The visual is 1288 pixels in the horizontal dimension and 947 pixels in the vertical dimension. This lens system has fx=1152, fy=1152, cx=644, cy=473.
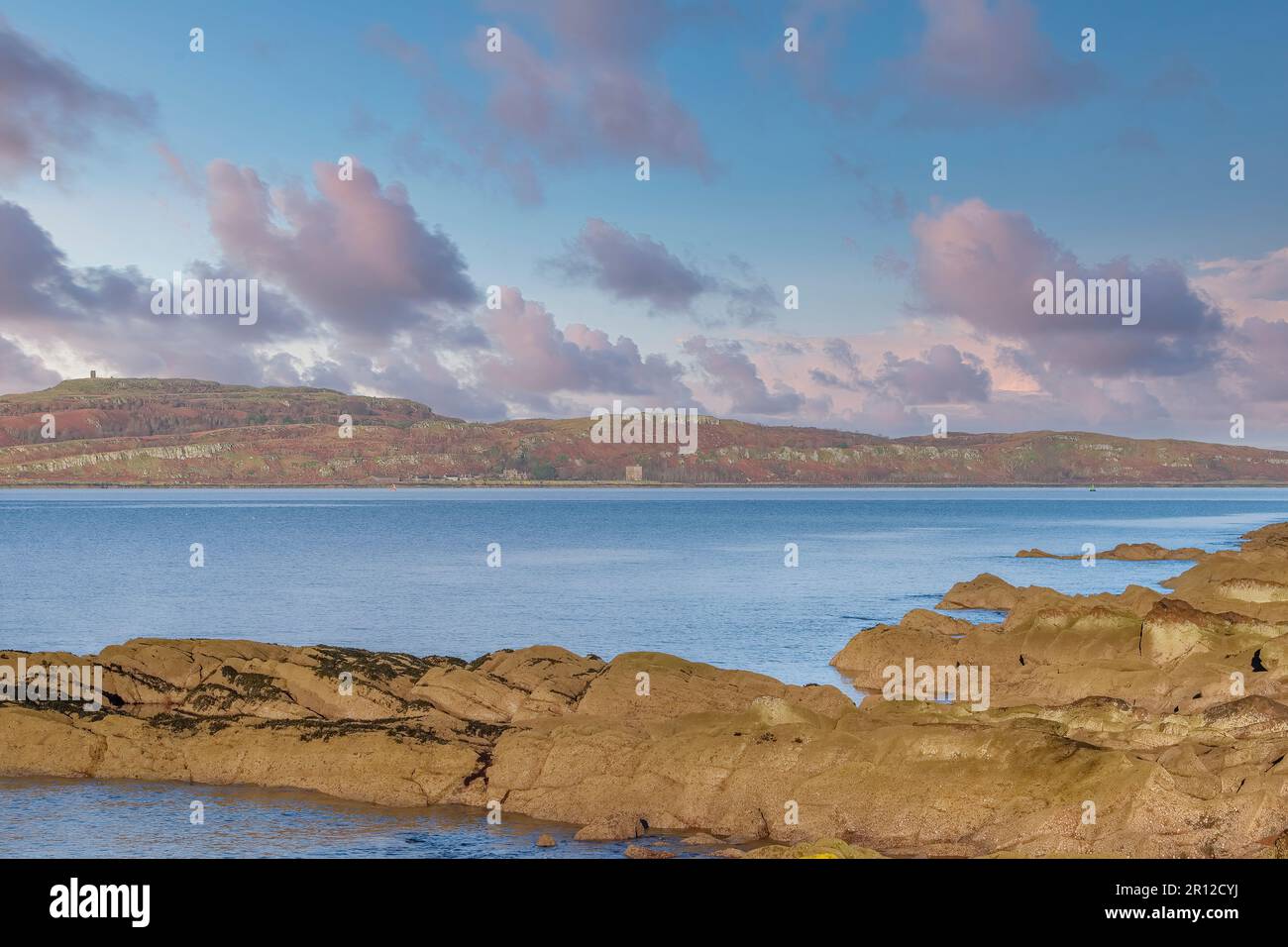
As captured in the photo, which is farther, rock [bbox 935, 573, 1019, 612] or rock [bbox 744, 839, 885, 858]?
rock [bbox 935, 573, 1019, 612]

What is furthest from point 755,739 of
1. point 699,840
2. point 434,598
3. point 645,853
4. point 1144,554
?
point 1144,554

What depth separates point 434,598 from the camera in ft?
234

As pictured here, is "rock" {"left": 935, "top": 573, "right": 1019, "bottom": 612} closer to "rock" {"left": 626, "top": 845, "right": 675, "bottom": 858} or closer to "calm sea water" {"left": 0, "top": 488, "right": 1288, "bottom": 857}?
"calm sea water" {"left": 0, "top": 488, "right": 1288, "bottom": 857}

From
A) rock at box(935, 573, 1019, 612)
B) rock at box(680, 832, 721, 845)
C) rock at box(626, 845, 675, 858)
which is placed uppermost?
rock at box(935, 573, 1019, 612)

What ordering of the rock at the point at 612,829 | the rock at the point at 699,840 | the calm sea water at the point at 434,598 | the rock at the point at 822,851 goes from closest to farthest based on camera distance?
the rock at the point at 822,851, the rock at the point at 699,840, the rock at the point at 612,829, the calm sea water at the point at 434,598

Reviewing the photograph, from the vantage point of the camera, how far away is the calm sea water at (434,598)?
896 inches

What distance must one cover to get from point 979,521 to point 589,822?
180 meters

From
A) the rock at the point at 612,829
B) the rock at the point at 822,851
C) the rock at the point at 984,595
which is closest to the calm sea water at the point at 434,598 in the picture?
the rock at the point at 612,829

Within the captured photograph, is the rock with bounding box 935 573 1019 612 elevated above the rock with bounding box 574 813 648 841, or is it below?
above

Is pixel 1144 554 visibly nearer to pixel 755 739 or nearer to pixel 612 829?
pixel 755 739

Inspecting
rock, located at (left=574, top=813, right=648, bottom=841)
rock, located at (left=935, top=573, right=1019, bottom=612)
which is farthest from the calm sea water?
rock, located at (left=935, top=573, right=1019, bottom=612)

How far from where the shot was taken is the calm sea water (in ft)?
74.7

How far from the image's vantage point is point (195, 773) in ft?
85.5

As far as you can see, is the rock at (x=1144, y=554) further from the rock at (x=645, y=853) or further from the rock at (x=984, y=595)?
the rock at (x=645, y=853)
